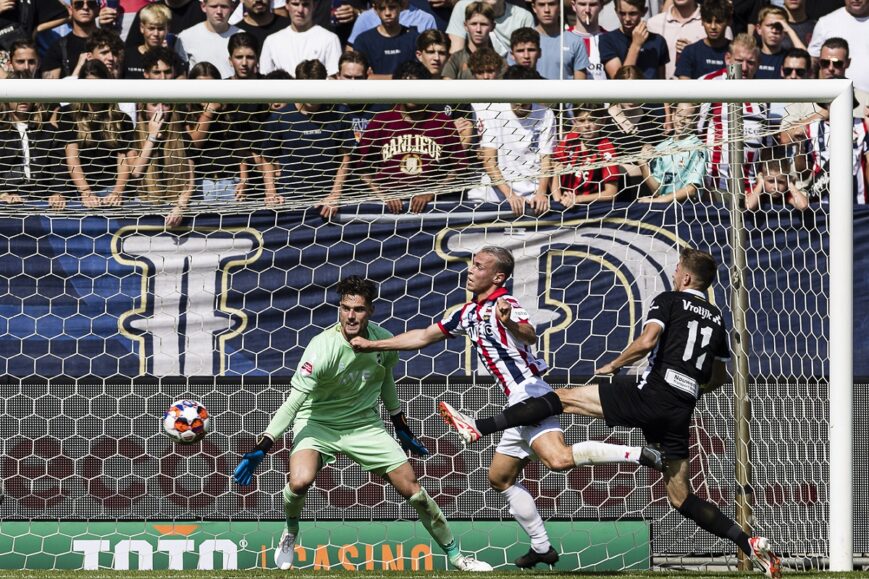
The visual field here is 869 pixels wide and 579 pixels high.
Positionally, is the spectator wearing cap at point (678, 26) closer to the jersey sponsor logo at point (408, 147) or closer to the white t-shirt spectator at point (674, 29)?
the white t-shirt spectator at point (674, 29)

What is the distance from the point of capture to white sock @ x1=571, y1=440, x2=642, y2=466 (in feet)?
20.3

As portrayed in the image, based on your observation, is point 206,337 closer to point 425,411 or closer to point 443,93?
point 425,411

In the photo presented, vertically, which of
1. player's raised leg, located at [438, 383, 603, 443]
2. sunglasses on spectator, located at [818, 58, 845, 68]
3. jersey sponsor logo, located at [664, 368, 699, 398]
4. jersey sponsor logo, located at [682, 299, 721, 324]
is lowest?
player's raised leg, located at [438, 383, 603, 443]

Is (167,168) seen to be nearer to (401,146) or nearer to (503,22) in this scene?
(401,146)

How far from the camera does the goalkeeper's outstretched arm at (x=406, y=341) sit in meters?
6.42

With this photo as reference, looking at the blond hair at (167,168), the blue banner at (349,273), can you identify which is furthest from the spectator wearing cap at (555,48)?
the blond hair at (167,168)

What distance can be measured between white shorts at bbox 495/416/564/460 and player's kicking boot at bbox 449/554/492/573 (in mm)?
730

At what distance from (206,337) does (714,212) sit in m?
3.36

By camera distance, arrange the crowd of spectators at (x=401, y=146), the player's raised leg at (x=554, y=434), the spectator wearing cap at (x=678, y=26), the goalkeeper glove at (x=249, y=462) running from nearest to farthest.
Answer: the player's raised leg at (x=554, y=434) < the goalkeeper glove at (x=249, y=462) < the crowd of spectators at (x=401, y=146) < the spectator wearing cap at (x=678, y=26)

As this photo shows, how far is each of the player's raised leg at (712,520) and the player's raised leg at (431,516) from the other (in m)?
1.24

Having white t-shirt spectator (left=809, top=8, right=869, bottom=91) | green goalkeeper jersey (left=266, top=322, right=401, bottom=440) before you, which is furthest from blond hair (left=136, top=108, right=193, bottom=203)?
white t-shirt spectator (left=809, top=8, right=869, bottom=91)

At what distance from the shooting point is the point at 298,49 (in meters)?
10.4

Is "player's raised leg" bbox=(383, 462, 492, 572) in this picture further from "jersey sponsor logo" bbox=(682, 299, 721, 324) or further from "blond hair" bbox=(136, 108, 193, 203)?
"blond hair" bbox=(136, 108, 193, 203)

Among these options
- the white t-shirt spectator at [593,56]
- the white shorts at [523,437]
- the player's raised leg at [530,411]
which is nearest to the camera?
the player's raised leg at [530,411]
